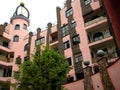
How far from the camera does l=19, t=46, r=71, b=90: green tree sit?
17172mm

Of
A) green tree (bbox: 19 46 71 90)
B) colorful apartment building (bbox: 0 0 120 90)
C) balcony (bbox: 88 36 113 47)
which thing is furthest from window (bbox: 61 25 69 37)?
green tree (bbox: 19 46 71 90)

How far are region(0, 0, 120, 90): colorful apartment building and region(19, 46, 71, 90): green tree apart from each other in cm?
222

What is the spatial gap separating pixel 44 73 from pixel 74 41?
12.2 metres

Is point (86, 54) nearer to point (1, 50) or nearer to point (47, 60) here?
point (47, 60)

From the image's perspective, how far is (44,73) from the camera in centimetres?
1780

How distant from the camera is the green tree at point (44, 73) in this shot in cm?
1717

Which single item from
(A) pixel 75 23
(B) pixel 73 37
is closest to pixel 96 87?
(B) pixel 73 37

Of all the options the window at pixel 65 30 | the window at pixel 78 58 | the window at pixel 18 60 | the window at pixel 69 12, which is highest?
the window at pixel 69 12

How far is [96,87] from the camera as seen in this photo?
16891 mm

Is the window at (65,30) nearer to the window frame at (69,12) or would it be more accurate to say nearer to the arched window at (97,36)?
the window frame at (69,12)

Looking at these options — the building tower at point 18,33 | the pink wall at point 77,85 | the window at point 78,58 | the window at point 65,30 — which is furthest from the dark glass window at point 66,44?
the building tower at point 18,33

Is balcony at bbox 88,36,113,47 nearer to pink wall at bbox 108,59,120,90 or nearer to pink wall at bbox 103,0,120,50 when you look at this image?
pink wall at bbox 108,59,120,90

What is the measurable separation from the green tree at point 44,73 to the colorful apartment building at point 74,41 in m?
2.22

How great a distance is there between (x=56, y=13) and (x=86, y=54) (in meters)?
12.4
